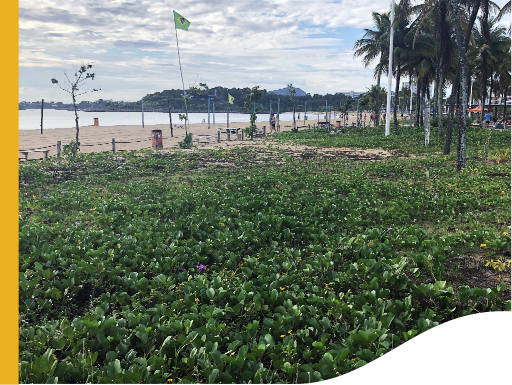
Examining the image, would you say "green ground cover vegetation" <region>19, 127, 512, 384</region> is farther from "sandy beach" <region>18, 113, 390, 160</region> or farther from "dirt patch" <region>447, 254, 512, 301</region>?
"sandy beach" <region>18, 113, 390, 160</region>

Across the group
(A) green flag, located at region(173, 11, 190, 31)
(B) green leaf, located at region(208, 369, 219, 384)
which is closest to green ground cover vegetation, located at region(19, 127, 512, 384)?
(B) green leaf, located at region(208, 369, 219, 384)

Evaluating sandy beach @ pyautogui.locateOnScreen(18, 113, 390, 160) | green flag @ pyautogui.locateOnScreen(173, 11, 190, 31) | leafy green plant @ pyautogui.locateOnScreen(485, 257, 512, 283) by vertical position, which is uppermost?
green flag @ pyautogui.locateOnScreen(173, 11, 190, 31)

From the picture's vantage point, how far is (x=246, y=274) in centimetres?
475

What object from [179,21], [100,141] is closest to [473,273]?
[179,21]

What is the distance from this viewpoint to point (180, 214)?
7.79 meters

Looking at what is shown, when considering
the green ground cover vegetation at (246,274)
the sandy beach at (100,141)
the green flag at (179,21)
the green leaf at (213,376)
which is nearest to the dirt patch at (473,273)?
the green ground cover vegetation at (246,274)

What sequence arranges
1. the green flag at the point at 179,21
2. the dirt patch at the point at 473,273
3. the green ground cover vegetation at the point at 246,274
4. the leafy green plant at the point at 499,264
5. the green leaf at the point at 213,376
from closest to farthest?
the green leaf at the point at 213,376, the green ground cover vegetation at the point at 246,274, the dirt patch at the point at 473,273, the leafy green plant at the point at 499,264, the green flag at the point at 179,21

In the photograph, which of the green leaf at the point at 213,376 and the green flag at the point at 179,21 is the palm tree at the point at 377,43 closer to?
the green flag at the point at 179,21

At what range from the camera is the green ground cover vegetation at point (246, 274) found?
3.03 metres

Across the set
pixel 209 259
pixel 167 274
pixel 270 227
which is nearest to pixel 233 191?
pixel 270 227

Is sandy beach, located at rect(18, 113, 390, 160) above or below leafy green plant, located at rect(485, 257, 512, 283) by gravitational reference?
above

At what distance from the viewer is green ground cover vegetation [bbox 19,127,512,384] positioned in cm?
303

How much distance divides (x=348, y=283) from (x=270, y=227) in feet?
7.53

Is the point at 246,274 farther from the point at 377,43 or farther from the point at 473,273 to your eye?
the point at 377,43
